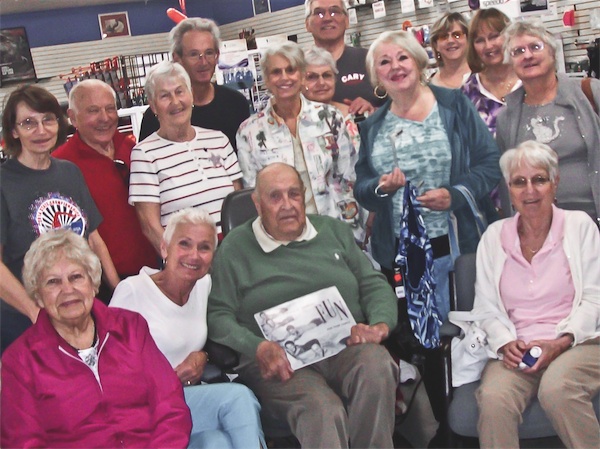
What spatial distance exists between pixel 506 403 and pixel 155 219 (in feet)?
5.46

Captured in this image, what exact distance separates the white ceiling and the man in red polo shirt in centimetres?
1048

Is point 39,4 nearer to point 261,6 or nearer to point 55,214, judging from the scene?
point 261,6

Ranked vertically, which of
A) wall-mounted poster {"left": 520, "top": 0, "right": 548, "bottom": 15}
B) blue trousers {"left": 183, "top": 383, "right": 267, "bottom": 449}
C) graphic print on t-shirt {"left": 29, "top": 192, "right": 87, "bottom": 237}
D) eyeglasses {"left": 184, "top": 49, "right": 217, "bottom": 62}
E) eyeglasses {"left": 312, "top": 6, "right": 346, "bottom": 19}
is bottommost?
blue trousers {"left": 183, "top": 383, "right": 267, "bottom": 449}

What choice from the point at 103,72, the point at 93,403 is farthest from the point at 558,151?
the point at 103,72

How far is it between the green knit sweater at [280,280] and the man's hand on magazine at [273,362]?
0.41 feet

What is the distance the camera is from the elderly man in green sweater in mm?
2744

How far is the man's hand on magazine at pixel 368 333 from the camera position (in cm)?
286

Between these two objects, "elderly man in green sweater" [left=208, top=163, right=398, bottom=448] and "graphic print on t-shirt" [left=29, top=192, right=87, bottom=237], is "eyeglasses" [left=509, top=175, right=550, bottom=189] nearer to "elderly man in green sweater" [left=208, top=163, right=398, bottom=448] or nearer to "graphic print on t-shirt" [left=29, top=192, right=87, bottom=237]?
"elderly man in green sweater" [left=208, top=163, right=398, bottom=448]

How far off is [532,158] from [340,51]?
1.60 meters

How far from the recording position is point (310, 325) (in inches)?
115

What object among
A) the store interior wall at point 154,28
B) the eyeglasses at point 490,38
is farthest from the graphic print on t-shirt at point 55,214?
the store interior wall at point 154,28

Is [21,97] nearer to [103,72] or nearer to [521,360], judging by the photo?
[521,360]

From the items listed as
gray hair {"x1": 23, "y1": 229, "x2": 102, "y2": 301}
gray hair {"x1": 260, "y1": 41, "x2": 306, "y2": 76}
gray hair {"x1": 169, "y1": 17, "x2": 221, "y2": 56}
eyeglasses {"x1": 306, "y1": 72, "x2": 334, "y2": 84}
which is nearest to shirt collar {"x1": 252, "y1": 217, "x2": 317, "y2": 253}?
gray hair {"x1": 23, "y1": 229, "x2": 102, "y2": 301}

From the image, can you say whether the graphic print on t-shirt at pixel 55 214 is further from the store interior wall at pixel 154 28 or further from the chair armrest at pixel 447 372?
the store interior wall at pixel 154 28
